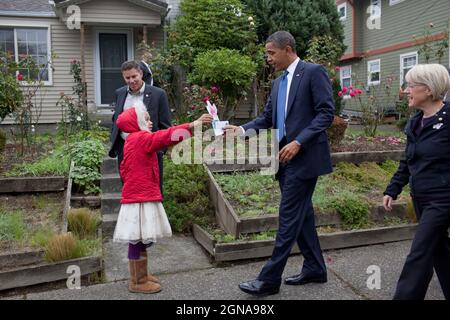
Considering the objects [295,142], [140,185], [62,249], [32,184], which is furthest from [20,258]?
[295,142]

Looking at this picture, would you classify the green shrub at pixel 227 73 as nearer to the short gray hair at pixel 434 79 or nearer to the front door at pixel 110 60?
the front door at pixel 110 60

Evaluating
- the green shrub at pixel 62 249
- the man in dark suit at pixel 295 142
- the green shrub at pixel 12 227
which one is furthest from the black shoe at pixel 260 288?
the green shrub at pixel 12 227

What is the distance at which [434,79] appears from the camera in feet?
10.5

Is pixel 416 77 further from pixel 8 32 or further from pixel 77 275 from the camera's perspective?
pixel 8 32

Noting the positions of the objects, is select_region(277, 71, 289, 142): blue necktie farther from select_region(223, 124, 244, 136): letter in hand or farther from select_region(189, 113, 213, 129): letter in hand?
select_region(189, 113, 213, 129): letter in hand

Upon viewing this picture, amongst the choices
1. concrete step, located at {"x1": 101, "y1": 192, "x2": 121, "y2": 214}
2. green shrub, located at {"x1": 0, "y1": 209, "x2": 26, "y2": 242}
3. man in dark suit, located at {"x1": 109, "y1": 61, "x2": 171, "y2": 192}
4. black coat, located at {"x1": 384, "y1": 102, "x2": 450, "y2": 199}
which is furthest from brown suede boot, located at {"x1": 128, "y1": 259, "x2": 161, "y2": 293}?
black coat, located at {"x1": 384, "y1": 102, "x2": 450, "y2": 199}

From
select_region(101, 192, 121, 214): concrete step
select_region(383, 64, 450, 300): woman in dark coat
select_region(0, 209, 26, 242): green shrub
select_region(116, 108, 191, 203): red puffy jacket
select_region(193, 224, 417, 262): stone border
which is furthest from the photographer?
select_region(101, 192, 121, 214): concrete step

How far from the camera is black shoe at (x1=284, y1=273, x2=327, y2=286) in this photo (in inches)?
158

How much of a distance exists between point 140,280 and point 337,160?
4185mm

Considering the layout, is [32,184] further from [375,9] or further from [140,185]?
[375,9]

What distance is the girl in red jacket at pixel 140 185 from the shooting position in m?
3.76

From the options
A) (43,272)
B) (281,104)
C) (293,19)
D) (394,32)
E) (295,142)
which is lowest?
(43,272)

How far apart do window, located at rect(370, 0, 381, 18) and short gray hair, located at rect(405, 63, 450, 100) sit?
18.0 meters
